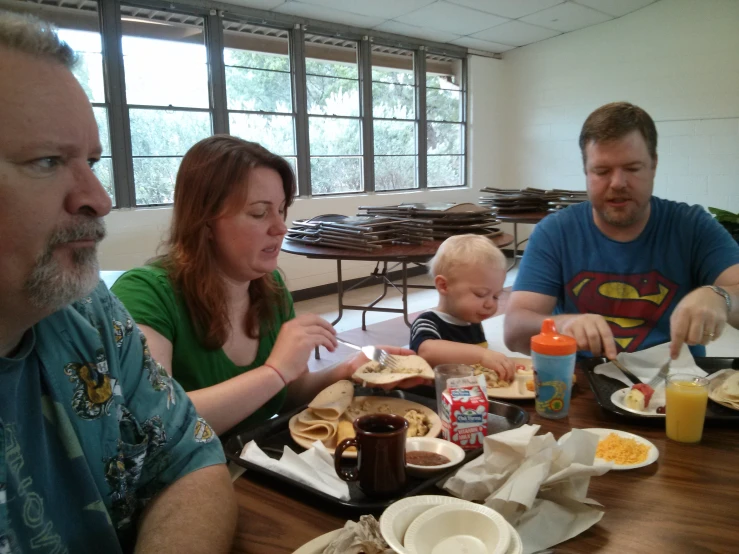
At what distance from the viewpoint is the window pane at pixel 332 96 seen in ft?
19.8

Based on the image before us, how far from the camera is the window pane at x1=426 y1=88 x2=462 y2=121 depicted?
7.38 metres

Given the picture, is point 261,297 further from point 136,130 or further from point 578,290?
point 136,130

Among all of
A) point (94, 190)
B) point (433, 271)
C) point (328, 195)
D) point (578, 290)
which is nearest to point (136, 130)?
point (328, 195)

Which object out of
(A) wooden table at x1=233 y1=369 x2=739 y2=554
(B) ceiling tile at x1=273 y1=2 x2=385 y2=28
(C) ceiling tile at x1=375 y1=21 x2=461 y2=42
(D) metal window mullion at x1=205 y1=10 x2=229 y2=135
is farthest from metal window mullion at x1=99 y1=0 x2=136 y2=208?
(A) wooden table at x1=233 y1=369 x2=739 y2=554

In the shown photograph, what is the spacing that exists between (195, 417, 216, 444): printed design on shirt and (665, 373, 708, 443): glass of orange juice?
0.86 metres

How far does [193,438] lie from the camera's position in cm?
96

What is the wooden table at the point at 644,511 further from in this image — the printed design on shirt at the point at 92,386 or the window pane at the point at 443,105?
the window pane at the point at 443,105

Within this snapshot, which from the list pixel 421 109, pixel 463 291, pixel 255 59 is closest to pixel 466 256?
pixel 463 291

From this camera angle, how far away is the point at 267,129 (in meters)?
5.66

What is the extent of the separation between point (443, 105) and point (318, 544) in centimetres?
736

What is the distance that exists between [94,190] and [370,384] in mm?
758

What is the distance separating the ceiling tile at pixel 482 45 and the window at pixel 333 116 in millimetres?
1641

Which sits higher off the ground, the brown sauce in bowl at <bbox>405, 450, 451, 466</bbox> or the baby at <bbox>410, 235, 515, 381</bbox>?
the baby at <bbox>410, 235, 515, 381</bbox>

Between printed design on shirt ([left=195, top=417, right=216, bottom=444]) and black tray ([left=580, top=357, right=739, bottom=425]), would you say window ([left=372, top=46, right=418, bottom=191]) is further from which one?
printed design on shirt ([left=195, top=417, right=216, bottom=444])
